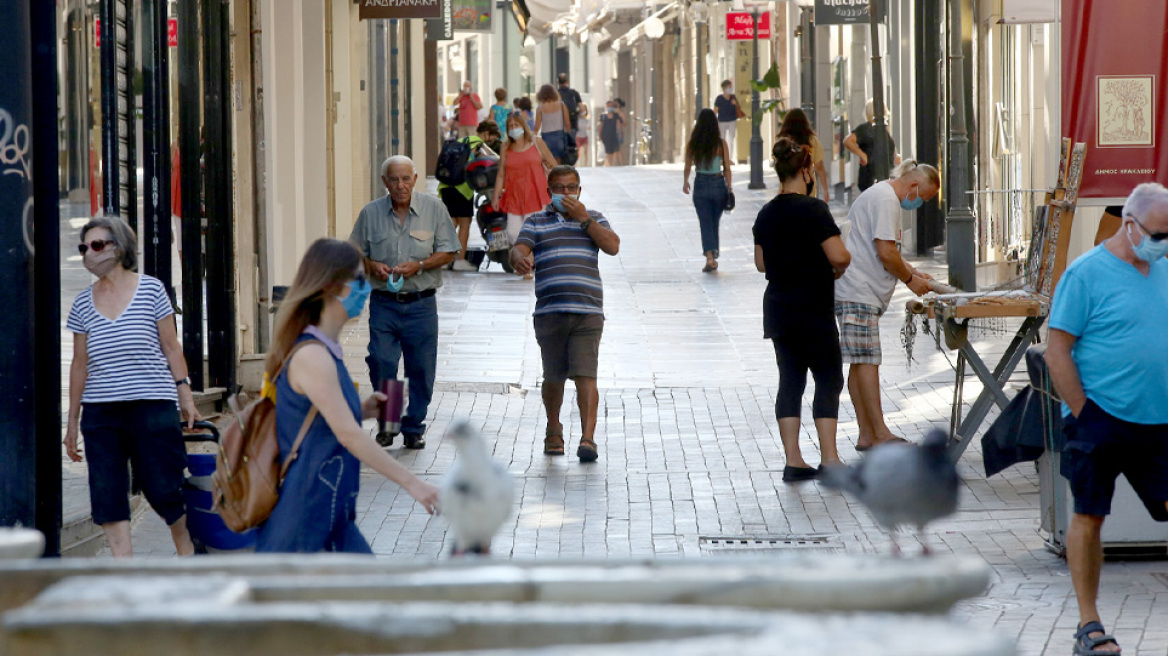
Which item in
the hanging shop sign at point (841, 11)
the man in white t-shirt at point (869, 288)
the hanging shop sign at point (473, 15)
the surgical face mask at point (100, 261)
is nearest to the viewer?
the surgical face mask at point (100, 261)

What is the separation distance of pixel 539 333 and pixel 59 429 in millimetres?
3527

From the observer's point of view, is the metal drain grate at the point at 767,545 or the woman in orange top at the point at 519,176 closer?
the metal drain grate at the point at 767,545

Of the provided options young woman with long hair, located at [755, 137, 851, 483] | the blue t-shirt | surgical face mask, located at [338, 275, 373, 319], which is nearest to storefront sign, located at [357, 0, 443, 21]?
young woman with long hair, located at [755, 137, 851, 483]

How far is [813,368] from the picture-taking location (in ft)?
29.7

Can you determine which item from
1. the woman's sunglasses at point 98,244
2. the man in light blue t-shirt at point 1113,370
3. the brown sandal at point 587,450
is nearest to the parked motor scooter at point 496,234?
the brown sandal at point 587,450

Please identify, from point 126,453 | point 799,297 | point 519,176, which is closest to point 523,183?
point 519,176

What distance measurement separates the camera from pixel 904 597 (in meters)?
2.72

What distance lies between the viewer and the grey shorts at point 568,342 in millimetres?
9820

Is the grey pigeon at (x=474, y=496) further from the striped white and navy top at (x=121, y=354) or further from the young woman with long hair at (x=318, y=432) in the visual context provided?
the striped white and navy top at (x=121, y=354)

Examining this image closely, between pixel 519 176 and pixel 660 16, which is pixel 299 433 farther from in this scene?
pixel 660 16

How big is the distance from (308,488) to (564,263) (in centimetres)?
520

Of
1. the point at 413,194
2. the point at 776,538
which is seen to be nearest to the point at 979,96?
the point at 413,194

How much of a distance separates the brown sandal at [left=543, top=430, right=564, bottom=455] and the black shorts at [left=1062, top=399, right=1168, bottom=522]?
14.6 ft

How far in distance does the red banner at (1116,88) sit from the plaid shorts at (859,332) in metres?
1.45
